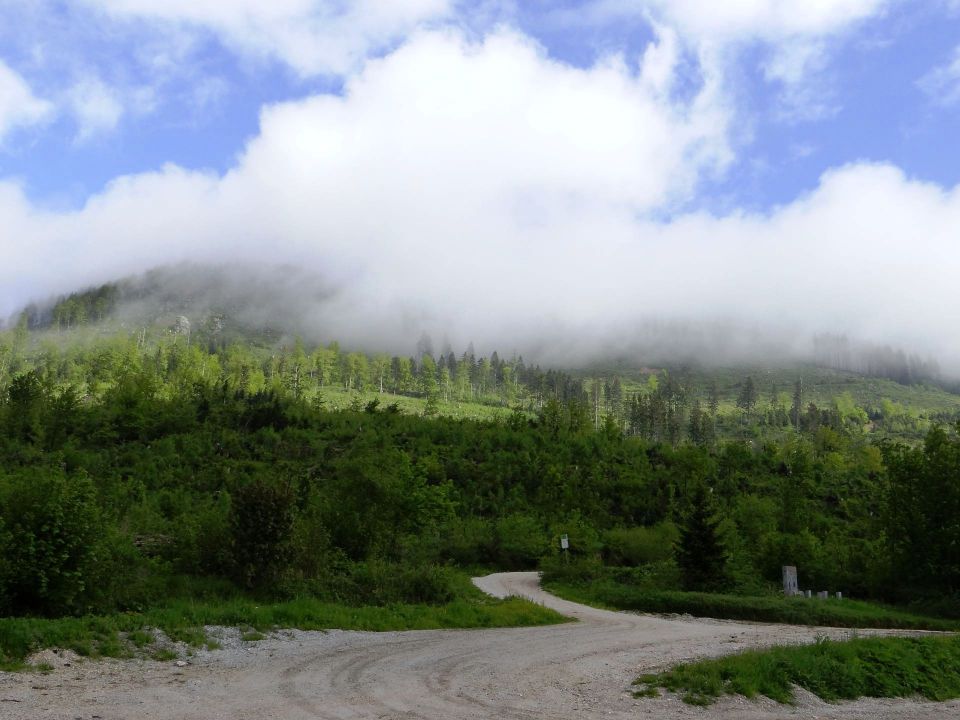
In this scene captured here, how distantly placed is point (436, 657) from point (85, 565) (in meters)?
8.61

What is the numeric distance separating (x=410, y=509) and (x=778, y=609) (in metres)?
14.8

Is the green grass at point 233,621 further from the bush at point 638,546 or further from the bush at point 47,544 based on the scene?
the bush at point 638,546

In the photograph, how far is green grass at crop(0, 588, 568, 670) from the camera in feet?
39.5

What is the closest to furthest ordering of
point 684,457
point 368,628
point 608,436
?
1. point 368,628
2. point 684,457
3. point 608,436

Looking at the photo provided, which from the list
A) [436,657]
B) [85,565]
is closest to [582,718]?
[436,657]

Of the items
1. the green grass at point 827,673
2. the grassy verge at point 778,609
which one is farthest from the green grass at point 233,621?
the green grass at point 827,673

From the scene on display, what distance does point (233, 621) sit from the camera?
639 inches

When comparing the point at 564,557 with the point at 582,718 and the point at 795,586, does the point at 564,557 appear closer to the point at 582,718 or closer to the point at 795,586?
the point at 795,586

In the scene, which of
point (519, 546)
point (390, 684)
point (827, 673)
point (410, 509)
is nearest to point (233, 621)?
point (390, 684)

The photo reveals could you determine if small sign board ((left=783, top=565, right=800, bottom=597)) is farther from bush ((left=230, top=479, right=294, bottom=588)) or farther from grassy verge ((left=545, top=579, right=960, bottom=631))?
bush ((left=230, top=479, right=294, bottom=588))

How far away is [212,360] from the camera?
155m

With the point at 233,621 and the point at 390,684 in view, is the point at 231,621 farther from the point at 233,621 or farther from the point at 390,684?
the point at 390,684

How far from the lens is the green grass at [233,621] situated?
39.5ft

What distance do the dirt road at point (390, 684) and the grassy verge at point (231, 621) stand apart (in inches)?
29.7
